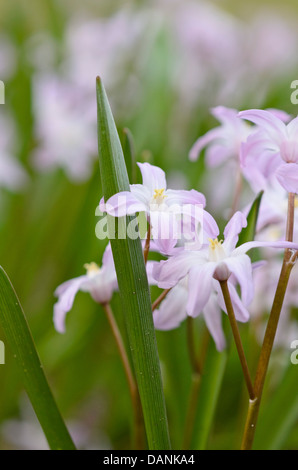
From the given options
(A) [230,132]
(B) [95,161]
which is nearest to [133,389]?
(A) [230,132]

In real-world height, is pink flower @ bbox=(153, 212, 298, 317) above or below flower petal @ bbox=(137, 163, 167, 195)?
below

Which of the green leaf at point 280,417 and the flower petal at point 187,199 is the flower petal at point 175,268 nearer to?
the flower petal at point 187,199

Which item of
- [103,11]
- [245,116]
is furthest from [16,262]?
[103,11]

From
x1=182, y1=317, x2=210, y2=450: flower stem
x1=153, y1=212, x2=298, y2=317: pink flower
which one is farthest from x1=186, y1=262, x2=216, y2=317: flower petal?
x1=182, y1=317, x2=210, y2=450: flower stem

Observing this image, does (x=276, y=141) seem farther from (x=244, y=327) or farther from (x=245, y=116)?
(x=244, y=327)

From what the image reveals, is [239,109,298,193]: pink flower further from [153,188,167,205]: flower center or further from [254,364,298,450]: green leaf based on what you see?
[254,364,298,450]: green leaf

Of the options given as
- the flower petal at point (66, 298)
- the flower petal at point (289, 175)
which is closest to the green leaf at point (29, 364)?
the flower petal at point (66, 298)

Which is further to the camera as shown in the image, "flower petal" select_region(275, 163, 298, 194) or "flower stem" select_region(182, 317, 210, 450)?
"flower stem" select_region(182, 317, 210, 450)
